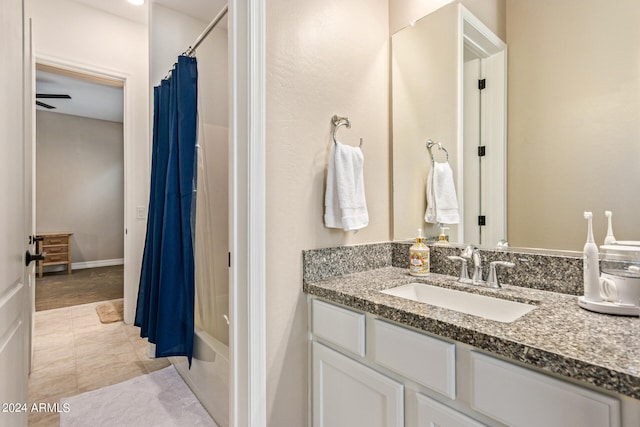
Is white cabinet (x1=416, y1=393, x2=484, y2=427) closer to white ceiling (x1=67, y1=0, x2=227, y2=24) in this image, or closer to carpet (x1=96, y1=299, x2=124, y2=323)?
white ceiling (x1=67, y1=0, x2=227, y2=24)

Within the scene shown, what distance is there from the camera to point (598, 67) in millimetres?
1006

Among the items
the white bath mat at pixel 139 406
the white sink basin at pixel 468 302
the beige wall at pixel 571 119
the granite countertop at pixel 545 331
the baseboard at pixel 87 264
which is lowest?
the white bath mat at pixel 139 406

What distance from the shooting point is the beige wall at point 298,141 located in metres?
1.22

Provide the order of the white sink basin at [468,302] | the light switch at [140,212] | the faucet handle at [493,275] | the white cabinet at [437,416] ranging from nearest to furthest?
the white cabinet at [437,416] < the white sink basin at [468,302] < the faucet handle at [493,275] < the light switch at [140,212]

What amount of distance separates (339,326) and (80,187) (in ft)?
20.7

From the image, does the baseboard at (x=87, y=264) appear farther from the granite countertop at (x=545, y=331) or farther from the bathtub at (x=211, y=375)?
the granite countertop at (x=545, y=331)

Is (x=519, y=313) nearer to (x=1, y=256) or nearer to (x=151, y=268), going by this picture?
(x=1, y=256)

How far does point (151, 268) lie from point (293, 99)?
1.51 meters

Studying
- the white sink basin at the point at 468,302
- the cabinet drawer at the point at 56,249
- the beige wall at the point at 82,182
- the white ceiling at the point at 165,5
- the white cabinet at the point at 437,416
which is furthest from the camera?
the beige wall at the point at 82,182

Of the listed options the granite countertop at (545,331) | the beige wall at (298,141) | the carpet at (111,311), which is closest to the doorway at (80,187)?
the carpet at (111,311)

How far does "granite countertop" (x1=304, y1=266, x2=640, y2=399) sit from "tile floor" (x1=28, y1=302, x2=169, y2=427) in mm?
1843

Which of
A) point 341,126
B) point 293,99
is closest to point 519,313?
point 341,126

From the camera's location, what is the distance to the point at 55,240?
515cm

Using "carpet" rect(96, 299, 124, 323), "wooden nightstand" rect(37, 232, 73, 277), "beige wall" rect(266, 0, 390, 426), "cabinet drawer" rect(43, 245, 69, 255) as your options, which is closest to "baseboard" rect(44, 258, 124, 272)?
"wooden nightstand" rect(37, 232, 73, 277)
